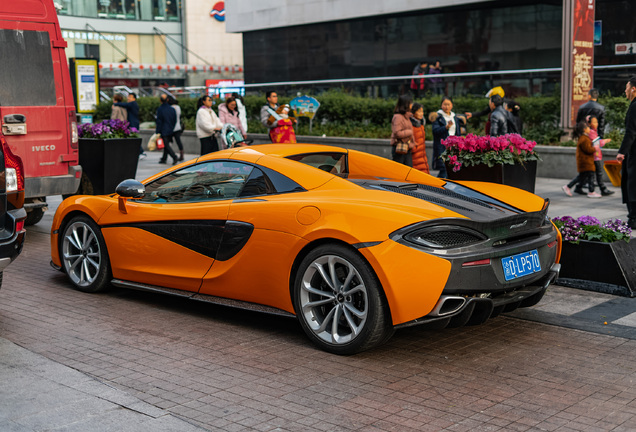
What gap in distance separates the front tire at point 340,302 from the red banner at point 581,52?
1091cm

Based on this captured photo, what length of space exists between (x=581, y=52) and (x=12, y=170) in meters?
11.3

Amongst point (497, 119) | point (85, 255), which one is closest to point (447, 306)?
point (85, 255)

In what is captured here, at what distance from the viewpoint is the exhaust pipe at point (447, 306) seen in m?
5.06

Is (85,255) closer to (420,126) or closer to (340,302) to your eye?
(340,302)

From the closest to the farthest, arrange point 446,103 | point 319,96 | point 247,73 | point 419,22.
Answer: point 446,103
point 319,96
point 419,22
point 247,73

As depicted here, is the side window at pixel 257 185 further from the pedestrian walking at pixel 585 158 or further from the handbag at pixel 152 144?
the handbag at pixel 152 144

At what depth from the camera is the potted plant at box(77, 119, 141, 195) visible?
1266 cm

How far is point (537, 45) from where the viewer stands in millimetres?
25766

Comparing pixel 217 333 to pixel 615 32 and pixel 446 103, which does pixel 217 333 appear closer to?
pixel 446 103

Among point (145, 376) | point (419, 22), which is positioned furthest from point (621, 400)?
point (419, 22)

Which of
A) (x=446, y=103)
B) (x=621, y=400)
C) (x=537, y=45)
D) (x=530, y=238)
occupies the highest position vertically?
(x=537, y=45)

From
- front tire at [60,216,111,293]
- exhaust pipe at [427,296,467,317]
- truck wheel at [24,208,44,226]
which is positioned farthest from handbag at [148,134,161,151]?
exhaust pipe at [427,296,467,317]

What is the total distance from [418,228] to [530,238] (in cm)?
99

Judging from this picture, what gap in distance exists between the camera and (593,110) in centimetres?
1498
